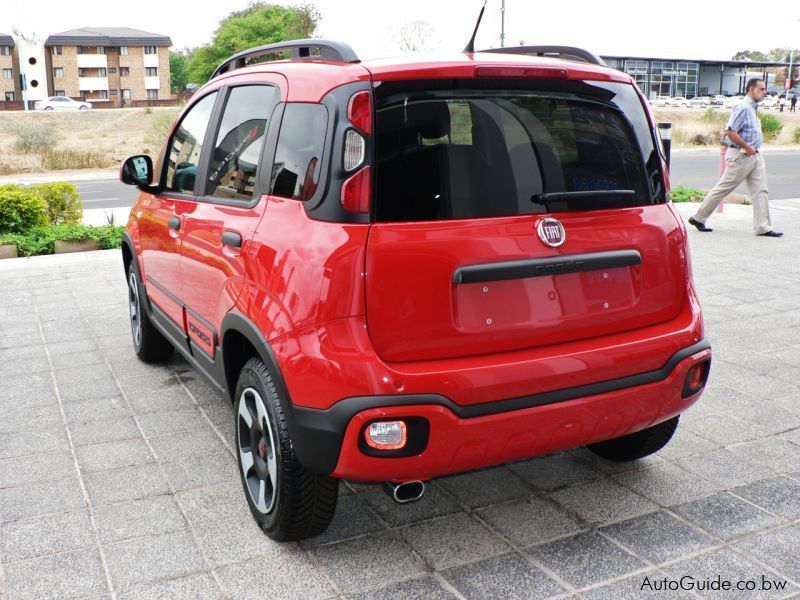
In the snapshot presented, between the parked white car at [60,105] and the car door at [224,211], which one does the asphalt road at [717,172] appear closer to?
the car door at [224,211]

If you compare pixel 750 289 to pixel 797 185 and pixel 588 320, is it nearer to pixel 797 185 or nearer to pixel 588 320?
pixel 588 320

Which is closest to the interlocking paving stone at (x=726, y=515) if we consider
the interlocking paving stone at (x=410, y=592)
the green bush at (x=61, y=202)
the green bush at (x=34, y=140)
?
the interlocking paving stone at (x=410, y=592)

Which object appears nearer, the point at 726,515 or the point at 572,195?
the point at 572,195

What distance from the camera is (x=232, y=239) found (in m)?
3.29

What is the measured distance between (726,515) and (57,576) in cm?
261

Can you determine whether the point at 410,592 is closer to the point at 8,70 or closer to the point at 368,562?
the point at 368,562

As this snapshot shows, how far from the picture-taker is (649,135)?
325cm

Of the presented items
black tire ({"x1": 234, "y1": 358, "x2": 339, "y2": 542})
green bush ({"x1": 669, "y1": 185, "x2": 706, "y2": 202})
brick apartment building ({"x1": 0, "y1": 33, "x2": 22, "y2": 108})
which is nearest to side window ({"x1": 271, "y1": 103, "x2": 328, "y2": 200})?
black tire ({"x1": 234, "y1": 358, "x2": 339, "y2": 542})

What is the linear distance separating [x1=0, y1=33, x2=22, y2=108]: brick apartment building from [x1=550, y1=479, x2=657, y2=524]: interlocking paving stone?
104 meters

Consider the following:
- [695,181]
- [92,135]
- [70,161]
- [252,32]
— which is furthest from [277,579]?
[252,32]

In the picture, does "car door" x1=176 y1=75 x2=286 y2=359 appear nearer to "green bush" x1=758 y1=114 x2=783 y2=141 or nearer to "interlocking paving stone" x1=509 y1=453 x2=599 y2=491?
"interlocking paving stone" x1=509 y1=453 x2=599 y2=491

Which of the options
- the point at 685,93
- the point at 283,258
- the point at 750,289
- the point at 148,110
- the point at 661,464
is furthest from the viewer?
the point at 685,93

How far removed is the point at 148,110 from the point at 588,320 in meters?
57.1

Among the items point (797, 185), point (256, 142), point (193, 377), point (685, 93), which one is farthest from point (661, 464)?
point (685, 93)
